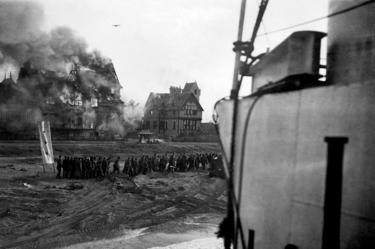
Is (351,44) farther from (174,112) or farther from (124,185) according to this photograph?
(174,112)

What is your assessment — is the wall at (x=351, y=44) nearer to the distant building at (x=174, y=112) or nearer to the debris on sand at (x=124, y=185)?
the debris on sand at (x=124, y=185)

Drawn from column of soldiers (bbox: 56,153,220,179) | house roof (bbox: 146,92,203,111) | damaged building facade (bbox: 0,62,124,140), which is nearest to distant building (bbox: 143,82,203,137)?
house roof (bbox: 146,92,203,111)

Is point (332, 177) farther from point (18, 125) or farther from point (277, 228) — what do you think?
point (18, 125)

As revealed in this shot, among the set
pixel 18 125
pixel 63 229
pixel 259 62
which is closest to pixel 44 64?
pixel 18 125

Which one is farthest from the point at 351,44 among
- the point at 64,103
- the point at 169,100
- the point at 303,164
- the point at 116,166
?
the point at 169,100

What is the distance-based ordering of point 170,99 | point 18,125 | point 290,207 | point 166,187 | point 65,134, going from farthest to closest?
1. point 170,99
2. point 65,134
3. point 18,125
4. point 166,187
5. point 290,207

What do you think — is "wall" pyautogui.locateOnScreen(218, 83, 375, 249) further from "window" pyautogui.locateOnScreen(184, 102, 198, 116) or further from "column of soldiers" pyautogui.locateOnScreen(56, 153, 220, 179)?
"window" pyautogui.locateOnScreen(184, 102, 198, 116)
